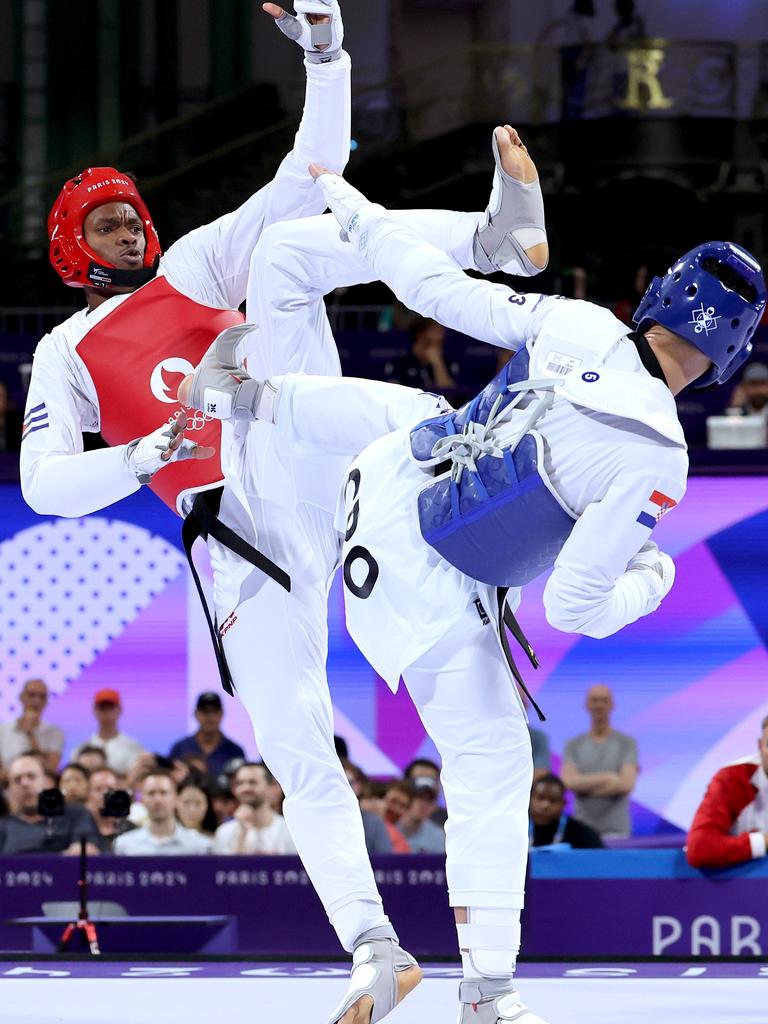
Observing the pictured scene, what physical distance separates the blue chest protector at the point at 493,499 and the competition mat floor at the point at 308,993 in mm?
1164

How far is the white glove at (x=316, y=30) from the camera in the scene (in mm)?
3904

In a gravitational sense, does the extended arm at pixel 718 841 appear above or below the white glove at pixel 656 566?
below

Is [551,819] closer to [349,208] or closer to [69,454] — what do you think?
[69,454]

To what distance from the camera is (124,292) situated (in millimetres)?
4406

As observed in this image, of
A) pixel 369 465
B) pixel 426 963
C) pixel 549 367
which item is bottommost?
pixel 426 963

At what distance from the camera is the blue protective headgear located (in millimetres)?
3404

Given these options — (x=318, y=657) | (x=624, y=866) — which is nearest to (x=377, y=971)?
(x=318, y=657)

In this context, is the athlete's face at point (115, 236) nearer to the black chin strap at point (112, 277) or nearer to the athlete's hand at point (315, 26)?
the black chin strap at point (112, 277)

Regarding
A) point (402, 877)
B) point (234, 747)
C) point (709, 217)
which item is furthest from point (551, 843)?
point (709, 217)

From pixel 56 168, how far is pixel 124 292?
31.5 feet

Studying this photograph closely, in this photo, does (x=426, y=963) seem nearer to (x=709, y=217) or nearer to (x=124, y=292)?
(x=124, y=292)

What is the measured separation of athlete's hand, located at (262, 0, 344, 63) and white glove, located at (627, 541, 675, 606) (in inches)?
57.7

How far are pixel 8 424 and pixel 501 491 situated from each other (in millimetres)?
6333

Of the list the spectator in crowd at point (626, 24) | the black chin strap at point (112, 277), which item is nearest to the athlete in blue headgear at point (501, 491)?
the black chin strap at point (112, 277)
